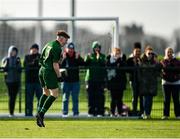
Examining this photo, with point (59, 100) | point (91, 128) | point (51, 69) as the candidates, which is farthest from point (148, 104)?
point (51, 69)

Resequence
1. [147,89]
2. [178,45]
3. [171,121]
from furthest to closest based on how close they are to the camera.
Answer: [178,45]
[147,89]
[171,121]

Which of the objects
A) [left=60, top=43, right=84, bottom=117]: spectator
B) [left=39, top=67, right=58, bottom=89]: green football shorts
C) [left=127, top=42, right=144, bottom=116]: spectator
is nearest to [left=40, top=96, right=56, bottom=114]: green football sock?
[left=39, top=67, right=58, bottom=89]: green football shorts

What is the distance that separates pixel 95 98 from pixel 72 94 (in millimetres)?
653

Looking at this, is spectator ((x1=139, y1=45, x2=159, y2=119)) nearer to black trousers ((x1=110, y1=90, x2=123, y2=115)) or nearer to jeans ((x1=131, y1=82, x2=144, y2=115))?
jeans ((x1=131, y1=82, x2=144, y2=115))

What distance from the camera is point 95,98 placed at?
20609 mm

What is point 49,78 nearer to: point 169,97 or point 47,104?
point 47,104

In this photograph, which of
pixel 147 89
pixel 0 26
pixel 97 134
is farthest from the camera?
pixel 0 26

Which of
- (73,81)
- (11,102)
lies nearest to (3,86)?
(11,102)

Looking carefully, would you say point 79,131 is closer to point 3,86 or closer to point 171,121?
point 171,121

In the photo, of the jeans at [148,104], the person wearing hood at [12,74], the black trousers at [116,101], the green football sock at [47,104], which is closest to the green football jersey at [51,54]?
the green football sock at [47,104]

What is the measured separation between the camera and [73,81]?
20.5 meters

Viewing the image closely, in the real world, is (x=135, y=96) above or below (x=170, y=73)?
below

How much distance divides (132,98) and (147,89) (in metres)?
0.70

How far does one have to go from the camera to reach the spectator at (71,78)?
2041cm
